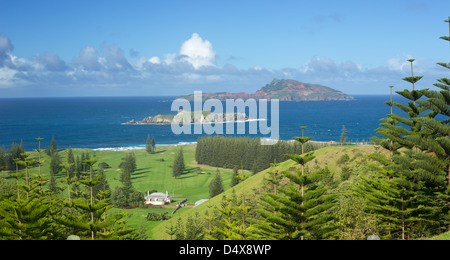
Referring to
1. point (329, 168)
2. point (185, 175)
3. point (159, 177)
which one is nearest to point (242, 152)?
point (185, 175)

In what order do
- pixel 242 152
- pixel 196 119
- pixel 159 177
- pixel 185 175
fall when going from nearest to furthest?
1. pixel 159 177
2. pixel 185 175
3. pixel 242 152
4. pixel 196 119

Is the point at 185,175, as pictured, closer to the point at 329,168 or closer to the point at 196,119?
the point at 329,168

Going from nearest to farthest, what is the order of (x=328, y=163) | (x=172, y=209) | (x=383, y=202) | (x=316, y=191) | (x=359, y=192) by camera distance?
(x=316, y=191), (x=383, y=202), (x=359, y=192), (x=328, y=163), (x=172, y=209)

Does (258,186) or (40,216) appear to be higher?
(40,216)

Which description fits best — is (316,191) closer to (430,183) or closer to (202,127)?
(430,183)

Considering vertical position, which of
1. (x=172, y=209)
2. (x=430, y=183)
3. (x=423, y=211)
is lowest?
(x=172, y=209)

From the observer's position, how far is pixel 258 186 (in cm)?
3747

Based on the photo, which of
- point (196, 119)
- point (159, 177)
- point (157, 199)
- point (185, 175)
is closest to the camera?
point (157, 199)

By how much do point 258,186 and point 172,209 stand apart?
1465cm

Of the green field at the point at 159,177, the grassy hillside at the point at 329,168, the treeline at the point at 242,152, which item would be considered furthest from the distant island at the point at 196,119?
the grassy hillside at the point at 329,168

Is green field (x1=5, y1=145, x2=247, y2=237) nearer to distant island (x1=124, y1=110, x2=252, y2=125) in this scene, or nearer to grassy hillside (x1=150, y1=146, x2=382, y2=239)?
grassy hillside (x1=150, y1=146, x2=382, y2=239)

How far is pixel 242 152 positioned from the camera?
253ft

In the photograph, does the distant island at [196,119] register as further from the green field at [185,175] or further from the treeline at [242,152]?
the treeline at [242,152]
